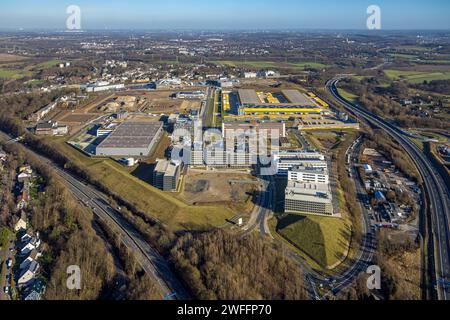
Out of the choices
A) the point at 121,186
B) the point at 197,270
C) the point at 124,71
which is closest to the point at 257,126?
the point at 121,186

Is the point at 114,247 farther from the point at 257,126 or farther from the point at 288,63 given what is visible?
the point at 288,63

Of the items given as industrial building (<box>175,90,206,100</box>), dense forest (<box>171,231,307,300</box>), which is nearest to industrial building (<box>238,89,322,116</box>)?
industrial building (<box>175,90,206,100</box>)

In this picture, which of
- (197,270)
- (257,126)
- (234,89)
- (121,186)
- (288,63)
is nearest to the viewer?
(197,270)

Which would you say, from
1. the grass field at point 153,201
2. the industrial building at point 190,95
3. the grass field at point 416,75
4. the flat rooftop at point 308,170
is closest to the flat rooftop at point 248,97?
the industrial building at point 190,95

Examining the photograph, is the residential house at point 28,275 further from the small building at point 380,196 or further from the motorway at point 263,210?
the small building at point 380,196

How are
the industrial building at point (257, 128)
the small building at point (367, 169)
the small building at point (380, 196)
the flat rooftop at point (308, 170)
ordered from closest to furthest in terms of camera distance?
the small building at point (380, 196)
the flat rooftop at point (308, 170)
the small building at point (367, 169)
the industrial building at point (257, 128)
